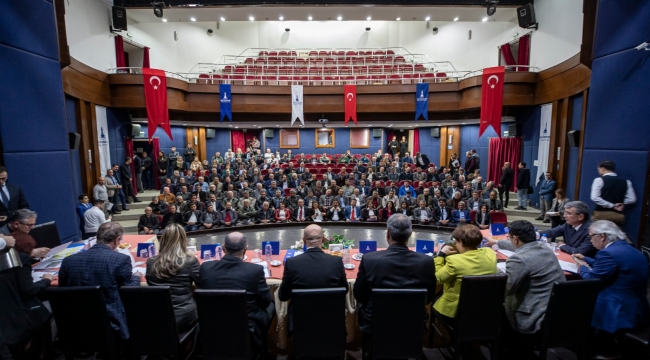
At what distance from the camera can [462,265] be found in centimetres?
232

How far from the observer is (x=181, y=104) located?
995 cm

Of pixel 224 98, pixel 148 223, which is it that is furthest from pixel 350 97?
pixel 148 223

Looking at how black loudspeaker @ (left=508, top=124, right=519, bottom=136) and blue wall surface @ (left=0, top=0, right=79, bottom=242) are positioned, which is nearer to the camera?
blue wall surface @ (left=0, top=0, right=79, bottom=242)

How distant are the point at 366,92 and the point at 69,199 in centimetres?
836

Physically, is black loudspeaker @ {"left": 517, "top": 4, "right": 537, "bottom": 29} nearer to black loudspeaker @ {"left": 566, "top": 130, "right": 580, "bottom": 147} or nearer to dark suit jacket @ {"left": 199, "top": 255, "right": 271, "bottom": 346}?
black loudspeaker @ {"left": 566, "top": 130, "right": 580, "bottom": 147}

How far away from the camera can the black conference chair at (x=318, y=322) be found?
6.84ft

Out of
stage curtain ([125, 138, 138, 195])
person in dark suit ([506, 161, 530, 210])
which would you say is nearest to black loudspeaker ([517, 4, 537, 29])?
person in dark suit ([506, 161, 530, 210])

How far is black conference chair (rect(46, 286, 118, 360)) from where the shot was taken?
211 centimetres

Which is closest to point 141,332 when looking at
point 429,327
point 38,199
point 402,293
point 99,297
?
point 99,297

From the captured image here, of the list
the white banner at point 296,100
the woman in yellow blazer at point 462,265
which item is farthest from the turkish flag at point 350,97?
the woman in yellow blazer at point 462,265

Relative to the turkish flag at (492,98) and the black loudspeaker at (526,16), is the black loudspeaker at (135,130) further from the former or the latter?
the black loudspeaker at (526,16)

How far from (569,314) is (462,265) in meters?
0.80

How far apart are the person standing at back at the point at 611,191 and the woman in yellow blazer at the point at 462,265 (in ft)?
9.24

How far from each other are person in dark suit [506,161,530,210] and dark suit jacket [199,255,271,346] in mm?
7982
